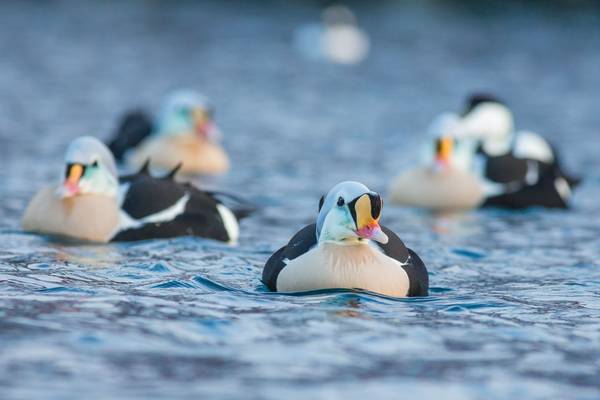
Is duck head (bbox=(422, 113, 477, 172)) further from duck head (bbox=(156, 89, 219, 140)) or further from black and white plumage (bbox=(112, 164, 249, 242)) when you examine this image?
black and white plumage (bbox=(112, 164, 249, 242))

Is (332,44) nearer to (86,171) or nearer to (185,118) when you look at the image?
(185,118)

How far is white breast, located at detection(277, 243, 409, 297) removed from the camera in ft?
26.4

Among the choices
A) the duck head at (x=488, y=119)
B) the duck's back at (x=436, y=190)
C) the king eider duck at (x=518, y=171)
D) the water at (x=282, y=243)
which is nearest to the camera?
the water at (x=282, y=243)

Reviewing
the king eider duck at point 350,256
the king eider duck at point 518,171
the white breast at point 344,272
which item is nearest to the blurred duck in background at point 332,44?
the king eider duck at point 518,171

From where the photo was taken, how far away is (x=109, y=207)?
1041 cm

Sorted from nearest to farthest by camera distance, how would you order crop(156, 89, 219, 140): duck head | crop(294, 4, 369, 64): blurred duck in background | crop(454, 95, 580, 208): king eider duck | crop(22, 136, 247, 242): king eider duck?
1. crop(22, 136, 247, 242): king eider duck
2. crop(454, 95, 580, 208): king eider duck
3. crop(156, 89, 219, 140): duck head
4. crop(294, 4, 369, 64): blurred duck in background

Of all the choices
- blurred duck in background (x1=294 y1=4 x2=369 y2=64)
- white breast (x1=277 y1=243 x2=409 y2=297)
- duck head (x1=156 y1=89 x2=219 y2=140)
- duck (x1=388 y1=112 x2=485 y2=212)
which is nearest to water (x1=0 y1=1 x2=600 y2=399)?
white breast (x1=277 y1=243 x2=409 y2=297)

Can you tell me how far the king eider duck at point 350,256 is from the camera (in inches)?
316

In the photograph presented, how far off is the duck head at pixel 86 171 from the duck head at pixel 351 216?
8.94ft

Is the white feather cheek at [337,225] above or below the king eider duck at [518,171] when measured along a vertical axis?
below

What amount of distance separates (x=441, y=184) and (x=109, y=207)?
14.3ft

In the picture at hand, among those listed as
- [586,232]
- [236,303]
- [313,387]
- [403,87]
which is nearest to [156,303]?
[236,303]

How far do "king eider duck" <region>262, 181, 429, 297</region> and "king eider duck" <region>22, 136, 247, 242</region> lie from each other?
7.27 ft

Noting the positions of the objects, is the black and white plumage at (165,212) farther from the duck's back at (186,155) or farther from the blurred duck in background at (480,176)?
the duck's back at (186,155)
